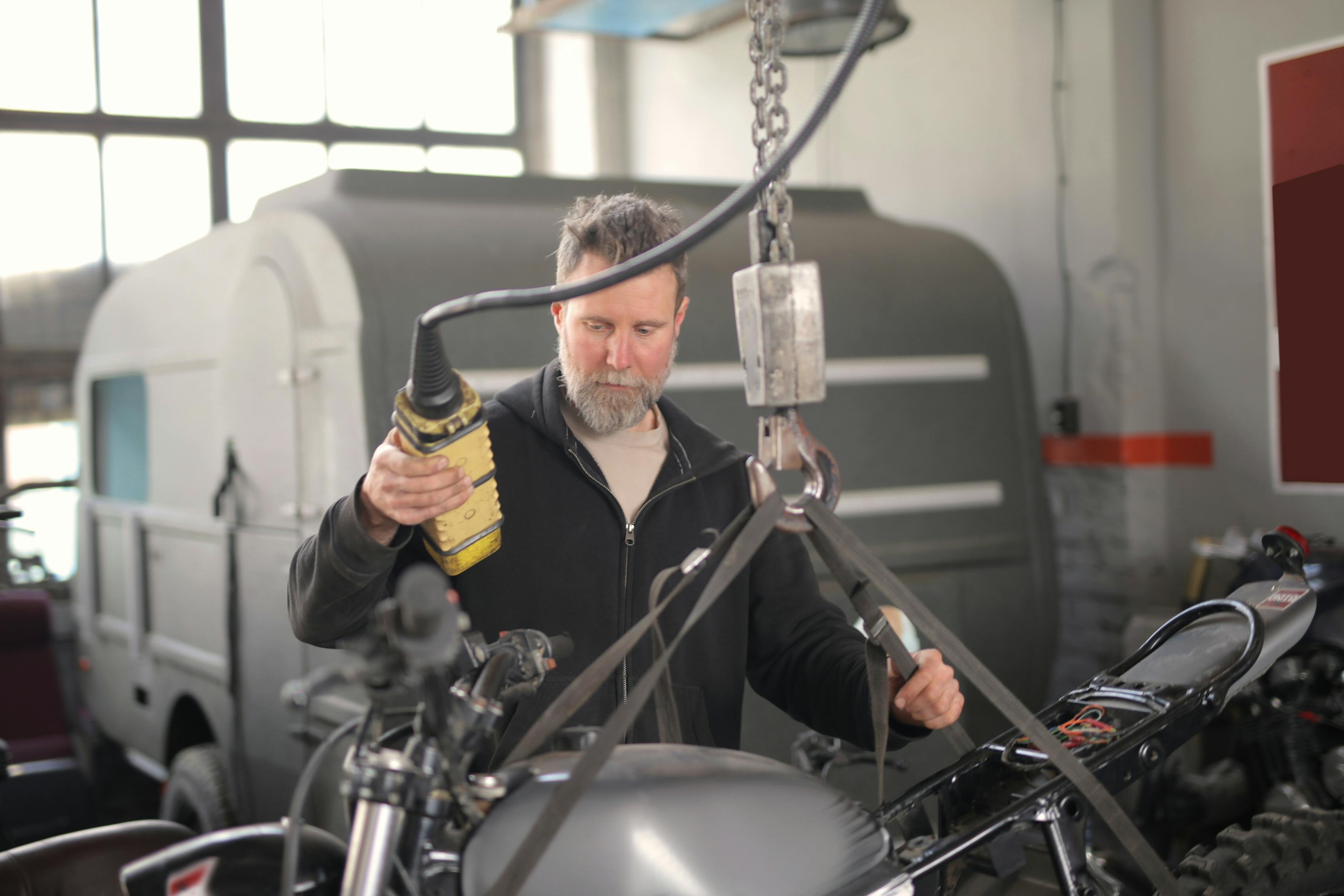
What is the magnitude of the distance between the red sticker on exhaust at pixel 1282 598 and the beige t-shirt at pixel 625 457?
96 cm

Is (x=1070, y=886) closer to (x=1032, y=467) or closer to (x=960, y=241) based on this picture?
(x=1032, y=467)

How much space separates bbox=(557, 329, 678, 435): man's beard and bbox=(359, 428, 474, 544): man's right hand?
50 centimetres

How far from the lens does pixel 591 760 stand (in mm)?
1056

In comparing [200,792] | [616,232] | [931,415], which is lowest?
[200,792]

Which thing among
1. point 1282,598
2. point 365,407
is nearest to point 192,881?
point 1282,598

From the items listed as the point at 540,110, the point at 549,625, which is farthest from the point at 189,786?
the point at 540,110

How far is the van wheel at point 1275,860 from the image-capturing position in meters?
1.57

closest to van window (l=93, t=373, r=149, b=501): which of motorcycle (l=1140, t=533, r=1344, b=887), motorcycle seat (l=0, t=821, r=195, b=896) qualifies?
motorcycle seat (l=0, t=821, r=195, b=896)

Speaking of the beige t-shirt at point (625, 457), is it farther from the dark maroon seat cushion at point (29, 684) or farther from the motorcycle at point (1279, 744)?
the dark maroon seat cushion at point (29, 684)

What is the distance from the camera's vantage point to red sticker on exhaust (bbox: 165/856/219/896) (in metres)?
1.18

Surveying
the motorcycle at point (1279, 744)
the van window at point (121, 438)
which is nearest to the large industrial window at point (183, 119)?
the van window at point (121, 438)

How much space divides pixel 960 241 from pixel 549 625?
2967mm

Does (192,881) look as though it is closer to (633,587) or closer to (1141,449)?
(633,587)

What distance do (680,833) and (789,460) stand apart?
39 cm
